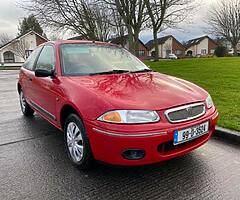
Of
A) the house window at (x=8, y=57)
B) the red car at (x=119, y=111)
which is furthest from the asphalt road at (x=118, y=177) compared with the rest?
the house window at (x=8, y=57)

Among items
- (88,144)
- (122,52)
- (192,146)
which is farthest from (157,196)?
(122,52)

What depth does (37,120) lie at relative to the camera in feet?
17.8

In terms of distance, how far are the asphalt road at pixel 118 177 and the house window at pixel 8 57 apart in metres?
49.1

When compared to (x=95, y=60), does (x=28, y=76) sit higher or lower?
lower

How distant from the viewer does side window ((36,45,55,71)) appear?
3.99m

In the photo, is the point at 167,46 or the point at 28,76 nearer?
the point at 28,76

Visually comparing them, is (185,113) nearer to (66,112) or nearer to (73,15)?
(66,112)

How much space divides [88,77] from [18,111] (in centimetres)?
360

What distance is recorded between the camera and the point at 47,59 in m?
4.28

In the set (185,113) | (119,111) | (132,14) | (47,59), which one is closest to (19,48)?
(132,14)

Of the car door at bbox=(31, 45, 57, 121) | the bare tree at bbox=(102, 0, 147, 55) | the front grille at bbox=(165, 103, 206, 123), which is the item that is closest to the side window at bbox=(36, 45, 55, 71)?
the car door at bbox=(31, 45, 57, 121)

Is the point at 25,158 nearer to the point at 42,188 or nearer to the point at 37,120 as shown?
the point at 42,188

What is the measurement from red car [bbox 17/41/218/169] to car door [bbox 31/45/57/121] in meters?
0.02

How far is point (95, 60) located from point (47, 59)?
889mm
